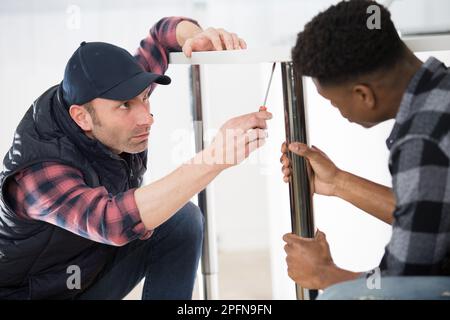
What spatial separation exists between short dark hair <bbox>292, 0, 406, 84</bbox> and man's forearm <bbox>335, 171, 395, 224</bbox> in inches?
10.2

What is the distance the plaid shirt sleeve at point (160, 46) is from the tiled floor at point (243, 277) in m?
0.85

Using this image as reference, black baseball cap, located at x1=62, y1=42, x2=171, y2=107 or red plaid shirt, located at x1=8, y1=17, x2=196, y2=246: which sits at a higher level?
black baseball cap, located at x1=62, y1=42, x2=171, y2=107

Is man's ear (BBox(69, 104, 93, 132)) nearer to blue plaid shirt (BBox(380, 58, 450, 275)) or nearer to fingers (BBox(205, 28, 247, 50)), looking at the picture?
fingers (BBox(205, 28, 247, 50))

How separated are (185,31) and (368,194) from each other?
0.45 m

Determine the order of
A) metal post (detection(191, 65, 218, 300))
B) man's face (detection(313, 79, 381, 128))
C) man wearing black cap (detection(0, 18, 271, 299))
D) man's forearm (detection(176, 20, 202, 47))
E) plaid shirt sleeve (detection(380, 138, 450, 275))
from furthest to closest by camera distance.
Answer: metal post (detection(191, 65, 218, 300))
man's forearm (detection(176, 20, 202, 47))
man wearing black cap (detection(0, 18, 271, 299))
man's face (detection(313, 79, 381, 128))
plaid shirt sleeve (detection(380, 138, 450, 275))

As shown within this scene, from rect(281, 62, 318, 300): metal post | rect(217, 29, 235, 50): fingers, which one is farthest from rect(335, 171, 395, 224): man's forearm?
rect(217, 29, 235, 50): fingers

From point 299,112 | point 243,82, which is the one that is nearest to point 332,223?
point 299,112

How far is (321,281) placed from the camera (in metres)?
0.94

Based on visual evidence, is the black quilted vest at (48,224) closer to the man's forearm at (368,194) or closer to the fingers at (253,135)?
the fingers at (253,135)

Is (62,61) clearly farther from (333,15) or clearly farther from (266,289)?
(333,15)

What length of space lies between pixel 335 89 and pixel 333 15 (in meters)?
0.10

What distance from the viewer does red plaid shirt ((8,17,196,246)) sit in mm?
974

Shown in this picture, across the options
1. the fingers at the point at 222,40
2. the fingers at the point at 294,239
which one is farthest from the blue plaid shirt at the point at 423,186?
the fingers at the point at 222,40
